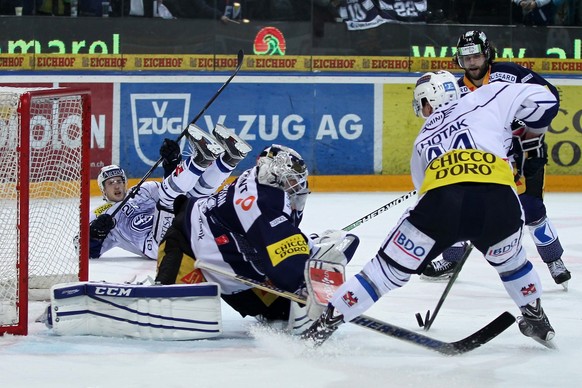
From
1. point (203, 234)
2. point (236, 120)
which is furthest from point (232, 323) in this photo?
point (236, 120)

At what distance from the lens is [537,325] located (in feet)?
12.6

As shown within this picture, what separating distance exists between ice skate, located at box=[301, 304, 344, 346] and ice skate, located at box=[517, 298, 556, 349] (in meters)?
0.66

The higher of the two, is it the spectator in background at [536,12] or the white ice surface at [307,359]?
the spectator in background at [536,12]

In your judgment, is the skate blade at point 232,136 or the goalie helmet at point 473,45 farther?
the goalie helmet at point 473,45

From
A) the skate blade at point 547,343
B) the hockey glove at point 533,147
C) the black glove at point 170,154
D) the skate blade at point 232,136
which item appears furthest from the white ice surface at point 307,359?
the black glove at point 170,154

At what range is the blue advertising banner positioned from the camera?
8711 millimetres

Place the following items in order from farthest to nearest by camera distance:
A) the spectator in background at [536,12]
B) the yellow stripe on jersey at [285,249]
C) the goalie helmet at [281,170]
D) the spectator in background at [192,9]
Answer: the spectator in background at [536,12] < the spectator in background at [192,9] < the goalie helmet at [281,170] < the yellow stripe on jersey at [285,249]

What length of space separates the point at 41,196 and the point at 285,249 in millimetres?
1718

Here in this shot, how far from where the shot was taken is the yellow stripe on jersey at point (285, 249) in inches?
150

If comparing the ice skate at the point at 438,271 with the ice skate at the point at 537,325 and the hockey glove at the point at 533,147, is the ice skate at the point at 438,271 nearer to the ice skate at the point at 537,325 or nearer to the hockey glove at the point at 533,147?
the hockey glove at the point at 533,147

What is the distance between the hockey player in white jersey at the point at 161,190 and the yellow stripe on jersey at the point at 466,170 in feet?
5.19

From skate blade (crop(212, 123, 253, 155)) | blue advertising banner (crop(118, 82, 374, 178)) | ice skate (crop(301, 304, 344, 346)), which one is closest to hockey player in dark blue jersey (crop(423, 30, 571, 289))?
skate blade (crop(212, 123, 253, 155))

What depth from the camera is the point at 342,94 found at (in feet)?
29.9

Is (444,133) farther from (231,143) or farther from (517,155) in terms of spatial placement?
(231,143)
